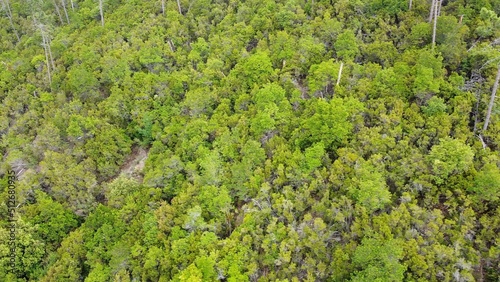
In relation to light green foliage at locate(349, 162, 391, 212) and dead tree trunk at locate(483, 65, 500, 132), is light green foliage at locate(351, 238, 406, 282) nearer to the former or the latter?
light green foliage at locate(349, 162, 391, 212)

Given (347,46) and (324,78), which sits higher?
(347,46)

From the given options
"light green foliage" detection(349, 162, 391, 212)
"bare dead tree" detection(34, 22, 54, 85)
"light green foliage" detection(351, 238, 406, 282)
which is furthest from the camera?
"bare dead tree" detection(34, 22, 54, 85)

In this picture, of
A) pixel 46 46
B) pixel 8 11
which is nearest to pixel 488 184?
pixel 46 46

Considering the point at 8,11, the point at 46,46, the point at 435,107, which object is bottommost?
the point at 435,107

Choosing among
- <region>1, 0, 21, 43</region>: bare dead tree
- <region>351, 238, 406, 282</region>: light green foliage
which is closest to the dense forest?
<region>351, 238, 406, 282</region>: light green foliage

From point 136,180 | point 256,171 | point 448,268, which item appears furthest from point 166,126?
point 448,268

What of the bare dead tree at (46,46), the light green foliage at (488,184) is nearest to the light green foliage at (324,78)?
the light green foliage at (488,184)

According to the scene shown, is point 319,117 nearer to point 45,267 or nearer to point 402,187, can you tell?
point 402,187

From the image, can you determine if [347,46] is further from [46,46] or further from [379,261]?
[46,46]
